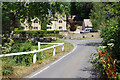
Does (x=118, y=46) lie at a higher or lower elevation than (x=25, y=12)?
lower

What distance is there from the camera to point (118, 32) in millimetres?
7059

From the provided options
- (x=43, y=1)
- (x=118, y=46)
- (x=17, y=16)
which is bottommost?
(x=118, y=46)

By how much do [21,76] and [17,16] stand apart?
36.6 ft

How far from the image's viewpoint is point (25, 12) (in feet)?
60.7

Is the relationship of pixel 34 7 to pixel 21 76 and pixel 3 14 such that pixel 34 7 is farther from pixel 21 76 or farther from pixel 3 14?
pixel 21 76

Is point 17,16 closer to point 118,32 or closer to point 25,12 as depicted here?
point 25,12

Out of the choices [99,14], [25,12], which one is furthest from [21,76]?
[99,14]

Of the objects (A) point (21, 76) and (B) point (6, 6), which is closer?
(A) point (21, 76)

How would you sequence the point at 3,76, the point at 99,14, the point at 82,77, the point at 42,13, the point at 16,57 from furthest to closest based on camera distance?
the point at 99,14 → the point at 42,13 → the point at 16,57 → the point at 82,77 → the point at 3,76

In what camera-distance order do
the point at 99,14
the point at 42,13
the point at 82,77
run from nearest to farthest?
1. the point at 82,77
2. the point at 42,13
3. the point at 99,14

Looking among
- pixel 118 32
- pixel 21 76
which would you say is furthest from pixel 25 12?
pixel 118 32

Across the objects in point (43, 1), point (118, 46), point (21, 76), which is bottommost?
point (21, 76)

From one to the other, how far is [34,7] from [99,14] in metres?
26.8

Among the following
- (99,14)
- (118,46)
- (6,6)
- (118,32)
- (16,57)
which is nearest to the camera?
(118,46)
